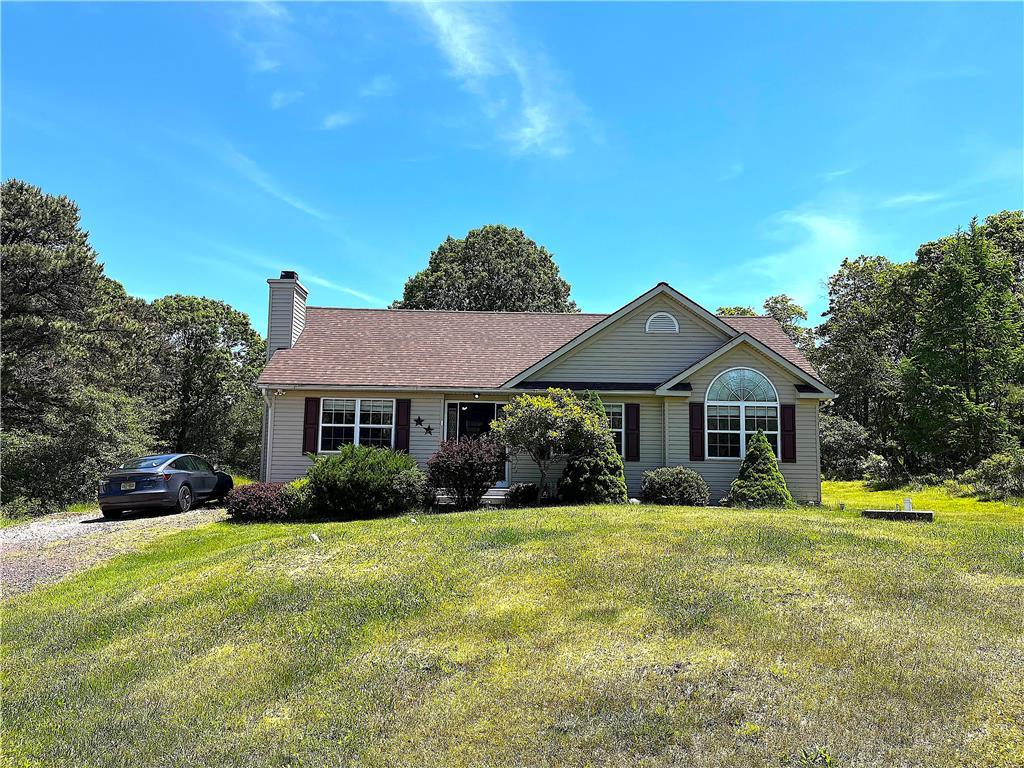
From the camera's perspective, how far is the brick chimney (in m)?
19.0

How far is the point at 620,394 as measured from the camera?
16.8 meters

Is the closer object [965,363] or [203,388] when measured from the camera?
[965,363]

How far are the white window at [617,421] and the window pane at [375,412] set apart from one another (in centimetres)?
574

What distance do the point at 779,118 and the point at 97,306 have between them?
23152 mm

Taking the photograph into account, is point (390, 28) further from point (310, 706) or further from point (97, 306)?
point (97, 306)

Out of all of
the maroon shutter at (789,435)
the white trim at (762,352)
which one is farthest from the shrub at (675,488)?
the maroon shutter at (789,435)

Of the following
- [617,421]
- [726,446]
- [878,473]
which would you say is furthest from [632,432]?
[878,473]

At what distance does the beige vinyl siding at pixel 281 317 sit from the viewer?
62.5ft

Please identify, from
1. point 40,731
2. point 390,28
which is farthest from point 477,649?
point 390,28

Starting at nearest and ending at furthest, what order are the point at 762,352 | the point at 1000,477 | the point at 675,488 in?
1. the point at 675,488
2. the point at 762,352
3. the point at 1000,477

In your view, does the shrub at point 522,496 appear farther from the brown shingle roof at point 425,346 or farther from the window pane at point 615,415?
the brown shingle roof at point 425,346

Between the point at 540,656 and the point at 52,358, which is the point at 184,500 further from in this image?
the point at 540,656

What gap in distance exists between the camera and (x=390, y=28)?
11.5 meters

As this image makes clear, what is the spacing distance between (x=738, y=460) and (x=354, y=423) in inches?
392
